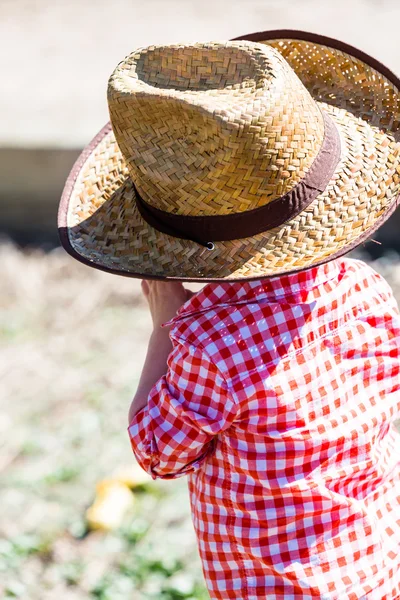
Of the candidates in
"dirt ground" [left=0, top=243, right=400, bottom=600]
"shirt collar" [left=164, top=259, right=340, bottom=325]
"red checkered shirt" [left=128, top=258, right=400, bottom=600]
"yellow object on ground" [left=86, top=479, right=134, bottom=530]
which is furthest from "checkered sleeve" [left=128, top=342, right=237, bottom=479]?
"yellow object on ground" [left=86, top=479, right=134, bottom=530]

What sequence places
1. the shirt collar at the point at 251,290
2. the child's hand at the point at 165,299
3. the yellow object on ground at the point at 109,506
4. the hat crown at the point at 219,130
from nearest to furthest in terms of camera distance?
the hat crown at the point at 219,130 < the shirt collar at the point at 251,290 < the child's hand at the point at 165,299 < the yellow object on ground at the point at 109,506

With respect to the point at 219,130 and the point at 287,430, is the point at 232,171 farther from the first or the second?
the point at 287,430

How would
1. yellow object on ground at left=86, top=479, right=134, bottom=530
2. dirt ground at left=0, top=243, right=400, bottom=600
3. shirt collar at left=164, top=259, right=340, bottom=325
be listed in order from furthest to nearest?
1. yellow object on ground at left=86, top=479, right=134, bottom=530
2. dirt ground at left=0, top=243, right=400, bottom=600
3. shirt collar at left=164, top=259, right=340, bottom=325

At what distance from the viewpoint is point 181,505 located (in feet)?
10.1

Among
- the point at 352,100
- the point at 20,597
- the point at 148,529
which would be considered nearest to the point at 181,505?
the point at 148,529

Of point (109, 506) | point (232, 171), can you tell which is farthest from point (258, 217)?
point (109, 506)

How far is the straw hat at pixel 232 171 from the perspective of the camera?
161 cm

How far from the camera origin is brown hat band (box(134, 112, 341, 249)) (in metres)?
1.65

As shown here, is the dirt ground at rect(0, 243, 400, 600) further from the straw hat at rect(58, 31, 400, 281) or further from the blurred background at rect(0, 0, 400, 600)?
the straw hat at rect(58, 31, 400, 281)

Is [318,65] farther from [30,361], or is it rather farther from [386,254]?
[386,254]

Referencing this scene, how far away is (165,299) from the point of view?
188cm

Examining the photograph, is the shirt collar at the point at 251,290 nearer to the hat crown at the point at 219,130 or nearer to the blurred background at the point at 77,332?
the hat crown at the point at 219,130

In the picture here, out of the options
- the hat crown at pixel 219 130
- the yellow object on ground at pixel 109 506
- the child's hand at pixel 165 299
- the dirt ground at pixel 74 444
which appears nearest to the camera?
the hat crown at pixel 219 130

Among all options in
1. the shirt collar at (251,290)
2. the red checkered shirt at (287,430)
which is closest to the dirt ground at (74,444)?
the red checkered shirt at (287,430)
